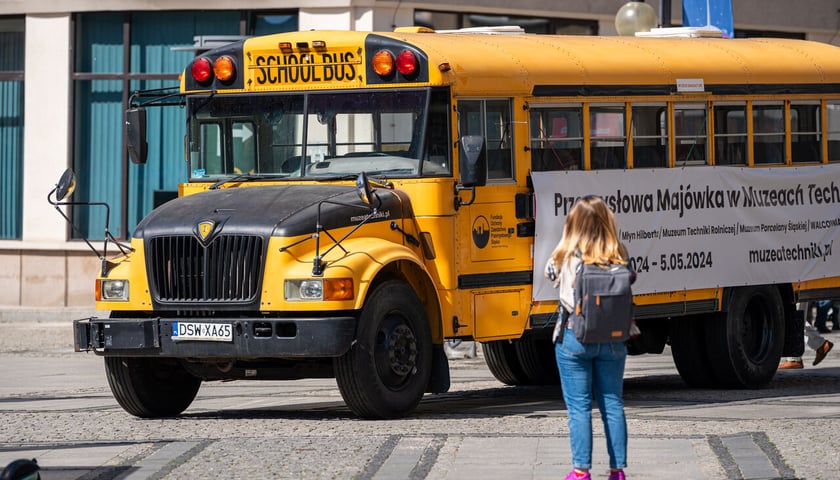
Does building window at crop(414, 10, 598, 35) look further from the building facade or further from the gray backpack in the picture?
the gray backpack

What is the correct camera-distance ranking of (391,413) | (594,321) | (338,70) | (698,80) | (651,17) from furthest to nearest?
(651,17), (698,80), (338,70), (391,413), (594,321)

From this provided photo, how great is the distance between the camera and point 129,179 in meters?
26.5

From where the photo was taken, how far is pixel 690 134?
14.3 m

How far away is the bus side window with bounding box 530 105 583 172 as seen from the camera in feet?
42.8

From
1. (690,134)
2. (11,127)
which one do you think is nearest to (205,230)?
(690,134)

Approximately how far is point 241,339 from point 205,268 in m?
→ 0.55

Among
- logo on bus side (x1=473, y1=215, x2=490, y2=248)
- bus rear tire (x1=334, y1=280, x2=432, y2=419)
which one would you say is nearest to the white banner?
logo on bus side (x1=473, y1=215, x2=490, y2=248)

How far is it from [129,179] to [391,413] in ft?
50.7

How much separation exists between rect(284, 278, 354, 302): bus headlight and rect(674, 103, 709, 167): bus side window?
3.91m

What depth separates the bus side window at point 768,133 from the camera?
15.0 m

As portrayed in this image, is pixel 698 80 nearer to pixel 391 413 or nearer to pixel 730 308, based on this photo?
pixel 730 308

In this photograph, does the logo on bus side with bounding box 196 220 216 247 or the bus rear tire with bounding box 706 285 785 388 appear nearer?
the logo on bus side with bounding box 196 220 216 247

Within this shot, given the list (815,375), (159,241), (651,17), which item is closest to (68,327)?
(651,17)

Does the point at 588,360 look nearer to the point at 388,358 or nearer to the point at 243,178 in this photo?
the point at 388,358
